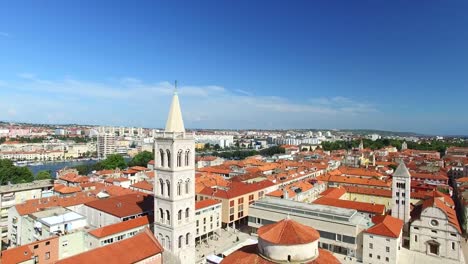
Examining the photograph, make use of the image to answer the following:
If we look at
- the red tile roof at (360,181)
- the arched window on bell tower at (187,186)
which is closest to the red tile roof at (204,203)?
the arched window on bell tower at (187,186)

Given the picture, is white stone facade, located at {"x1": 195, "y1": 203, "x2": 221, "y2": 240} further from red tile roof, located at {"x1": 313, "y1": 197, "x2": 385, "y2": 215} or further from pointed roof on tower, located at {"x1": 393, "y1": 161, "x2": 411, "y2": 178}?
pointed roof on tower, located at {"x1": 393, "y1": 161, "x2": 411, "y2": 178}

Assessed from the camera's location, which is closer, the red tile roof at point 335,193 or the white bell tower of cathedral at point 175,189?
the white bell tower of cathedral at point 175,189

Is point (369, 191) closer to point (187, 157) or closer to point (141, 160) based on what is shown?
point (187, 157)

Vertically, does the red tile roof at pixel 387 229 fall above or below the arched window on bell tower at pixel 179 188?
below

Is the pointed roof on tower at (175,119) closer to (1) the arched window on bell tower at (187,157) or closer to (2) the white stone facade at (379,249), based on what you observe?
(1) the arched window on bell tower at (187,157)

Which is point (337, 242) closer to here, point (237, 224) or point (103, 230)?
point (237, 224)

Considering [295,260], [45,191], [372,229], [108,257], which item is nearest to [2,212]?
[45,191]
